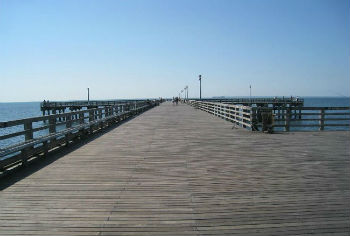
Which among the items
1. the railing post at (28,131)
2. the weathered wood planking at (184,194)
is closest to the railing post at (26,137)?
the railing post at (28,131)

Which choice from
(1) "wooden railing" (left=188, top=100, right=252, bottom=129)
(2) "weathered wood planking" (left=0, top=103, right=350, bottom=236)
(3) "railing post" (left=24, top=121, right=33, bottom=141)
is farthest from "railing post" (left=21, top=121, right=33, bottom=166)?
(1) "wooden railing" (left=188, top=100, right=252, bottom=129)

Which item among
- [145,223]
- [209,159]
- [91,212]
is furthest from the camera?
[209,159]

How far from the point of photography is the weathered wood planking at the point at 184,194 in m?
3.67

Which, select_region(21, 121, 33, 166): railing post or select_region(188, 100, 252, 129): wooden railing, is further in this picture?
select_region(188, 100, 252, 129): wooden railing

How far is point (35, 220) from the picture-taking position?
152 inches

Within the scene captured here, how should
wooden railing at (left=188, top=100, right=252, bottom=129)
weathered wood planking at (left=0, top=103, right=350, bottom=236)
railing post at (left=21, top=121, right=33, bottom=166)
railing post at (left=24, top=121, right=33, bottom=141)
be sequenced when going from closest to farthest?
weathered wood planking at (left=0, top=103, right=350, bottom=236) < railing post at (left=21, top=121, right=33, bottom=166) < railing post at (left=24, top=121, right=33, bottom=141) < wooden railing at (left=188, top=100, right=252, bottom=129)

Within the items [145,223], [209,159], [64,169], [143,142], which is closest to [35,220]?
[145,223]

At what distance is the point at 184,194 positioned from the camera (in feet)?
15.7

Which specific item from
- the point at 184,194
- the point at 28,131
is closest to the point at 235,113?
the point at 28,131

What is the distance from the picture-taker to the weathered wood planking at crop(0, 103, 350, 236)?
3.67 meters

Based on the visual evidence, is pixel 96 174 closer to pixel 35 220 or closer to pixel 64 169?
pixel 64 169

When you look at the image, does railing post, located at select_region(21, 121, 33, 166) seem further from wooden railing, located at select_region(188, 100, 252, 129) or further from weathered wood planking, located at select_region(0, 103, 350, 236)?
wooden railing, located at select_region(188, 100, 252, 129)

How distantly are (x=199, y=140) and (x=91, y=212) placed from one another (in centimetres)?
669

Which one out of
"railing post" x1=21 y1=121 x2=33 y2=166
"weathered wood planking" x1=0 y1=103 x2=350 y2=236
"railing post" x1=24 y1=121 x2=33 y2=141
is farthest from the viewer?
"railing post" x1=24 y1=121 x2=33 y2=141
